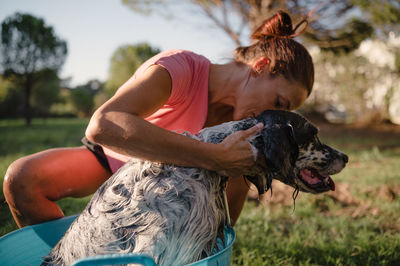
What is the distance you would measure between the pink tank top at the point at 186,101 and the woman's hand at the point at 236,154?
1.93 feet

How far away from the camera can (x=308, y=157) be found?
2.06m

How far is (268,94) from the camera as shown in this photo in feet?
7.63

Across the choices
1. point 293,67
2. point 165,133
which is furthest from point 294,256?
point 165,133

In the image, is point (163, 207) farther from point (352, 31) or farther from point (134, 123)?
point (352, 31)

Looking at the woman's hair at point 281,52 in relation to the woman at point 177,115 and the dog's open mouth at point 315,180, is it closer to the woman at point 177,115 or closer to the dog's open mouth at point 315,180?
the woman at point 177,115

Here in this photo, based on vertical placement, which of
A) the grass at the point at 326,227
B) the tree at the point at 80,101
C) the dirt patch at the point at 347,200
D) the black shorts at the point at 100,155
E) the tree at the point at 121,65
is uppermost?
the black shorts at the point at 100,155

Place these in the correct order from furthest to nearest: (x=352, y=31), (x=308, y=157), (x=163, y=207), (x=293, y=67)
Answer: (x=352, y=31)
(x=293, y=67)
(x=308, y=157)
(x=163, y=207)

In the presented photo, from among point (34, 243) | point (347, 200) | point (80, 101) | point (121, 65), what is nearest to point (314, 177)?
point (34, 243)

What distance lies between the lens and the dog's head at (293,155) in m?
1.74

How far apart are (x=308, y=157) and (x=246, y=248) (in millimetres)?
1076

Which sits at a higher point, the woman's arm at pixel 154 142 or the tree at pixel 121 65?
the woman's arm at pixel 154 142

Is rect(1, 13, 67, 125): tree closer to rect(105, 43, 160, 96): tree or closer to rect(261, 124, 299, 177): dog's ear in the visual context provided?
rect(105, 43, 160, 96): tree

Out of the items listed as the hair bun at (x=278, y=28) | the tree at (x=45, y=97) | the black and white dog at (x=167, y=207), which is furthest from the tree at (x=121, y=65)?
the black and white dog at (x=167, y=207)

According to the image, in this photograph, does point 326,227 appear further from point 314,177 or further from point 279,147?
point 279,147
